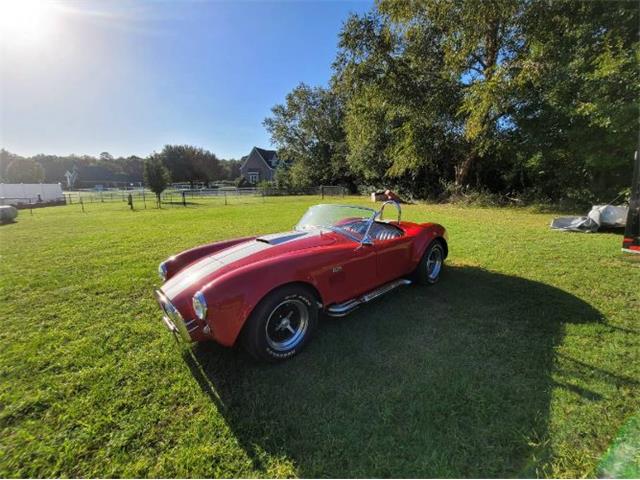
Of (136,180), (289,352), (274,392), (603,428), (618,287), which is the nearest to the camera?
(603,428)

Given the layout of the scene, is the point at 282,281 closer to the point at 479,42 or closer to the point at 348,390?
the point at 348,390

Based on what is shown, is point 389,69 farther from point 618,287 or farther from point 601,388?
point 601,388

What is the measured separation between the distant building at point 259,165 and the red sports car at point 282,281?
151ft

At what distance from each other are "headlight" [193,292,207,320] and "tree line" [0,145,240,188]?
2658 centimetres

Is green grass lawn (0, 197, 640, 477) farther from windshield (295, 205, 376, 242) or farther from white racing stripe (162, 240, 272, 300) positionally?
windshield (295, 205, 376, 242)

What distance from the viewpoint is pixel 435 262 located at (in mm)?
4461

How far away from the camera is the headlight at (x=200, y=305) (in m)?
2.22

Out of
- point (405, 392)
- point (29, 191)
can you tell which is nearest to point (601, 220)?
point (405, 392)

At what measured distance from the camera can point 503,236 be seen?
24.8ft

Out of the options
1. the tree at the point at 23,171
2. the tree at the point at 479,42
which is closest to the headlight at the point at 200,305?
the tree at the point at 479,42

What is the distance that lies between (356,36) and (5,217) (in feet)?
58.7

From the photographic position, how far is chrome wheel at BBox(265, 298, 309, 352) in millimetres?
2619

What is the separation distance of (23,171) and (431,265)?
71585mm

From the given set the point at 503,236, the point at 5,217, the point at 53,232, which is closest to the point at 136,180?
the point at 5,217
